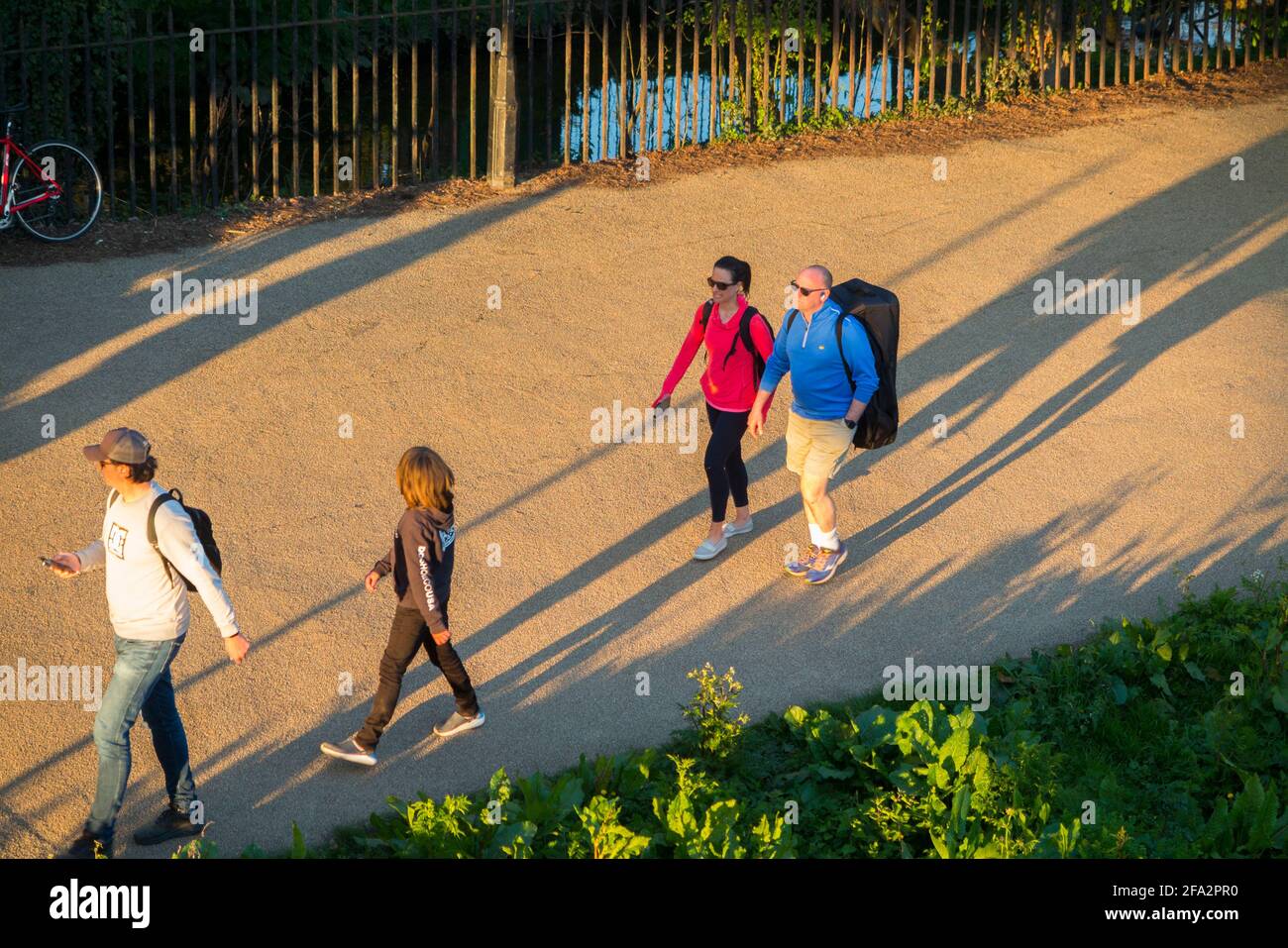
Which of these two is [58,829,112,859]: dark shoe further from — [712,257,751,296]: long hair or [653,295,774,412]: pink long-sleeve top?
[712,257,751,296]: long hair

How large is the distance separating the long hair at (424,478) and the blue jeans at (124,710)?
1.20m

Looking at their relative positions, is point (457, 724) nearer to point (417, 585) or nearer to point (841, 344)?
point (417, 585)

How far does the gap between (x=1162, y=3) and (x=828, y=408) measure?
9.85 meters

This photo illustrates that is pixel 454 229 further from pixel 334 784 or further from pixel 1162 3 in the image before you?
pixel 1162 3

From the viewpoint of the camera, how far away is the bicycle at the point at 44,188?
12.4 metres

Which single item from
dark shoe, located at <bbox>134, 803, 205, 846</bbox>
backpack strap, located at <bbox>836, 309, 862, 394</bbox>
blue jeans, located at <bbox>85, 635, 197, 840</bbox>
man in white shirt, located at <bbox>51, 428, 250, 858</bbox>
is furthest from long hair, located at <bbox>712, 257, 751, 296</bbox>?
dark shoe, located at <bbox>134, 803, 205, 846</bbox>

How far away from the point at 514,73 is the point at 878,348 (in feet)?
19.9

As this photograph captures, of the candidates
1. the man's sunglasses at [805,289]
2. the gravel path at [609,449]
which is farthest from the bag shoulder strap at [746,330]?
the gravel path at [609,449]

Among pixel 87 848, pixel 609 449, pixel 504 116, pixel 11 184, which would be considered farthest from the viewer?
pixel 504 116

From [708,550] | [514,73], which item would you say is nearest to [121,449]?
[708,550]

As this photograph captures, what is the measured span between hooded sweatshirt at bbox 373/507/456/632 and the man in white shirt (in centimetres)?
88

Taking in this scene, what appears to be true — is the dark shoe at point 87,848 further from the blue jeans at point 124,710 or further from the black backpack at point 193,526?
the black backpack at point 193,526

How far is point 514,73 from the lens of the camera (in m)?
13.5

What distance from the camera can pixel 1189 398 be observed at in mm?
10922
